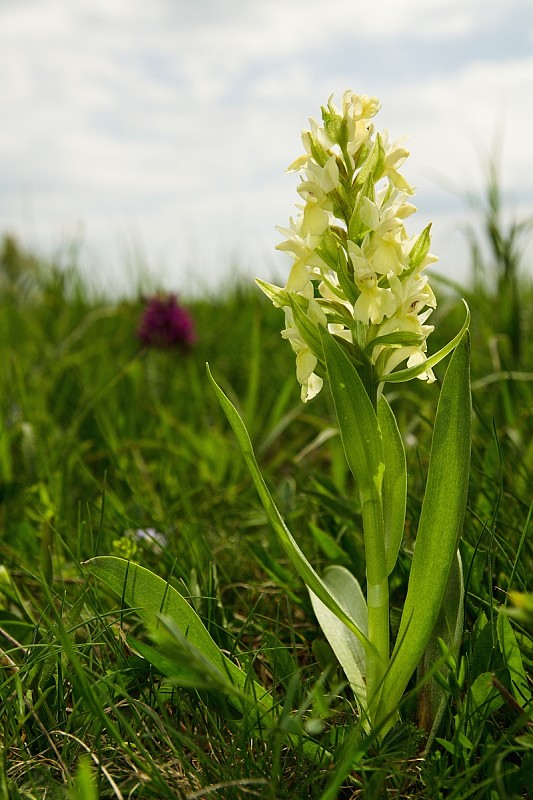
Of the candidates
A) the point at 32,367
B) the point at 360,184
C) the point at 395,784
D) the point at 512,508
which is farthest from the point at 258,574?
the point at 32,367

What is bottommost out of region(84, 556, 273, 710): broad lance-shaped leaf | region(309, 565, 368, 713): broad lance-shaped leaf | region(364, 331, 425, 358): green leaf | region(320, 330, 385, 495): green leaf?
region(309, 565, 368, 713): broad lance-shaped leaf

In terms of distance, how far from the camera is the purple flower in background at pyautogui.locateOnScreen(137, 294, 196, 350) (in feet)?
14.0

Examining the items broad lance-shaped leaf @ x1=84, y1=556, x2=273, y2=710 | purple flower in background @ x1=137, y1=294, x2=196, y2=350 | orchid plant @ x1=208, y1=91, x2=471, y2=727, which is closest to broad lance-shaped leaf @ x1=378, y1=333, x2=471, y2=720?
orchid plant @ x1=208, y1=91, x2=471, y2=727

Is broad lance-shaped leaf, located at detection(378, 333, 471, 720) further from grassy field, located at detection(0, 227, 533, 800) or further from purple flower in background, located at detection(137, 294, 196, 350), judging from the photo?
purple flower in background, located at detection(137, 294, 196, 350)

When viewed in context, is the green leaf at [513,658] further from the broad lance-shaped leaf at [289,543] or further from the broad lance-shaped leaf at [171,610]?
the broad lance-shaped leaf at [171,610]

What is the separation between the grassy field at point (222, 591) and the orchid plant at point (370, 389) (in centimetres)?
6

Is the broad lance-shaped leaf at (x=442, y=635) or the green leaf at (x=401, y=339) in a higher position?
the green leaf at (x=401, y=339)

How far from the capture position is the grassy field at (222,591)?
120 cm

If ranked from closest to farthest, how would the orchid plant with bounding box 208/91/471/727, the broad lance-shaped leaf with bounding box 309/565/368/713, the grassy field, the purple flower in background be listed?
the grassy field < the orchid plant with bounding box 208/91/471/727 < the broad lance-shaped leaf with bounding box 309/565/368/713 < the purple flower in background

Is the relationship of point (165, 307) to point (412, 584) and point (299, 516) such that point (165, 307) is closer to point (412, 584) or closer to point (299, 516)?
point (299, 516)

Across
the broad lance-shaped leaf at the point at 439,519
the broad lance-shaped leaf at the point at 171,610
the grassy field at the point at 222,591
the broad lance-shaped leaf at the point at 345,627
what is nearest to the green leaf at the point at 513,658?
the grassy field at the point at 222,591

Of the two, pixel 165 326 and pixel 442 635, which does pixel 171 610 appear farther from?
pixel 165 326

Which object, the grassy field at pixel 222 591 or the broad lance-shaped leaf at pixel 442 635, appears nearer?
the grassy field at pixel 222 591

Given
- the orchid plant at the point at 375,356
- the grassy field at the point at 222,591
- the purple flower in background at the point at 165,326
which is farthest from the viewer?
the purple flower in background at the point at 165,326
